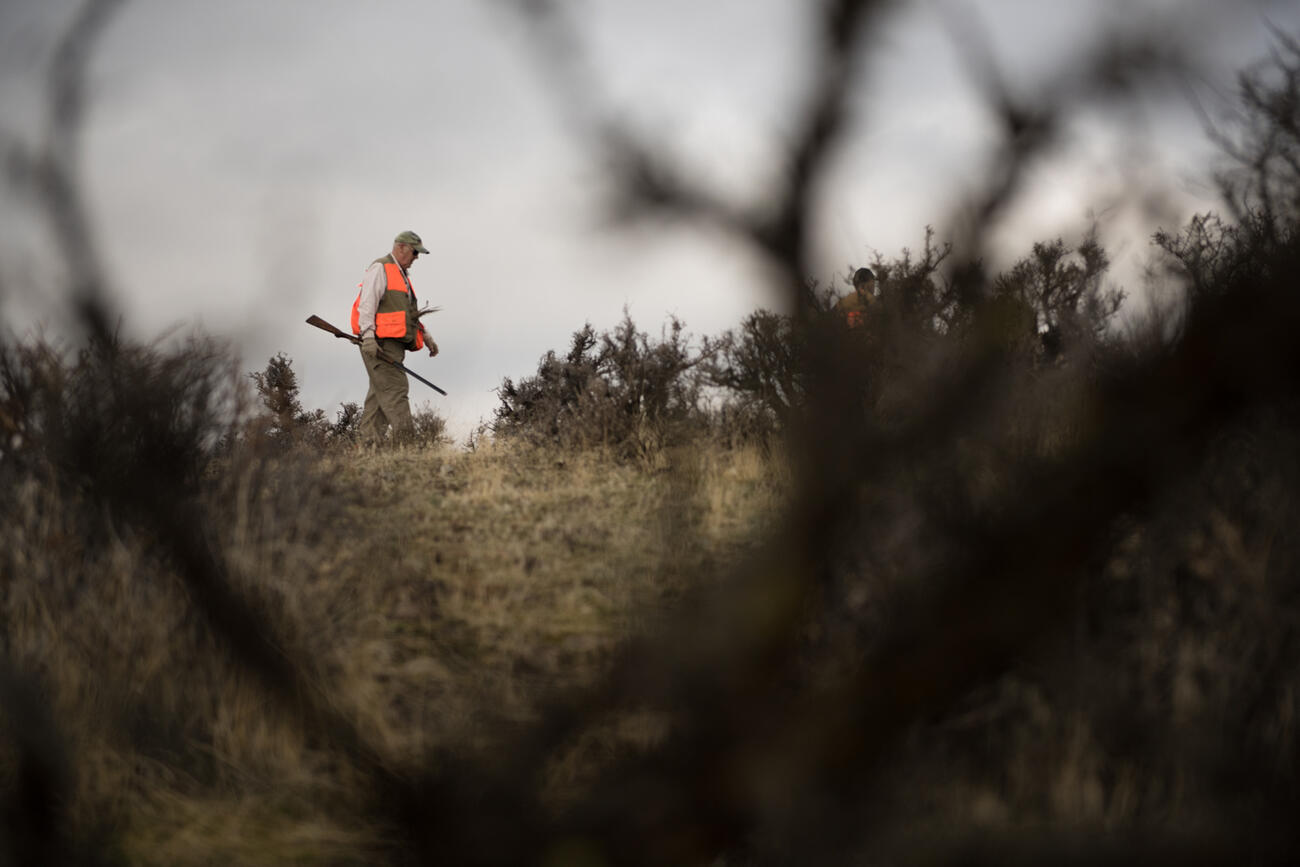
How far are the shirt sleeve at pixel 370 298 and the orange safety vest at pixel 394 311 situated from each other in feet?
0.08

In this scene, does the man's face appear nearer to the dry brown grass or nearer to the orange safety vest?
the orange safety vest

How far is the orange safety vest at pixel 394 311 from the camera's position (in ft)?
32.6

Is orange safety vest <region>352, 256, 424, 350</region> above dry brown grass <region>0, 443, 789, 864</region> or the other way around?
above

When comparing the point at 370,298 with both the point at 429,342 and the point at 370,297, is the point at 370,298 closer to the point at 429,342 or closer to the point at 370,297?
the point at 370,297

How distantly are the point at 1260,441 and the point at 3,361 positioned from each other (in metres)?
5.22

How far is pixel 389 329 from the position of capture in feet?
32.7

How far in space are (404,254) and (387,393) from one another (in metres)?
1.62

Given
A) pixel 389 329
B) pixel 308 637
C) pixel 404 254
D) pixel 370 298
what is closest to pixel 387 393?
pixel 389 329

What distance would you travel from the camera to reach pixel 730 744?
905 millimetres

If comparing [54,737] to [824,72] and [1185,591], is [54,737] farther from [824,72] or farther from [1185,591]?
[1185,591]

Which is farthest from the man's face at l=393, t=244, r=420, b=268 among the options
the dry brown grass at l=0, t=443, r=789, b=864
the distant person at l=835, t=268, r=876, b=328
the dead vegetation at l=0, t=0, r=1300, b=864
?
the distant person at l=835, t=268, r=876, b=328

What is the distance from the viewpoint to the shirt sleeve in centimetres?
973

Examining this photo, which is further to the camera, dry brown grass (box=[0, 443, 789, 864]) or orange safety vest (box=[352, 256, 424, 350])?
orange safety vest (box=[352, 256, 424, 350])

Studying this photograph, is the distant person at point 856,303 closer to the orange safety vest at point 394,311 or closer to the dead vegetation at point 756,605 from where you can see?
the dead vegetation at point 756,605
